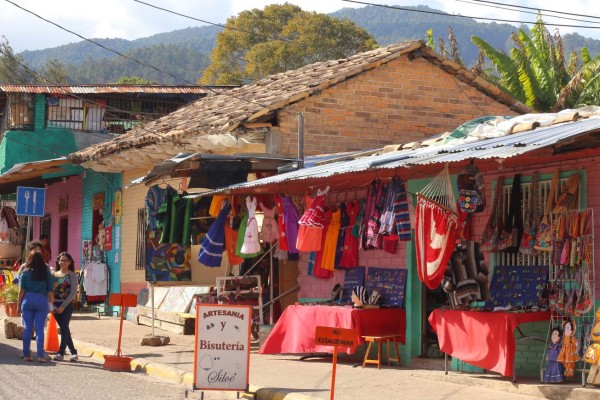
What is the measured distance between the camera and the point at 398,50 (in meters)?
20.1

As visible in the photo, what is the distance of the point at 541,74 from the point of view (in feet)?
93.5

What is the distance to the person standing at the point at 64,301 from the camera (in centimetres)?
1566

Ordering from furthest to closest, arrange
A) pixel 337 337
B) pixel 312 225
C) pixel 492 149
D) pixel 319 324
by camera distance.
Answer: pixel 312 225
pixel 319 324
pixel 492 149
pixel 337 337

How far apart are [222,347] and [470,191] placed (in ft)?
10.7

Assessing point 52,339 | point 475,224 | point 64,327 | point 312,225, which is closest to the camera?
point 475,224

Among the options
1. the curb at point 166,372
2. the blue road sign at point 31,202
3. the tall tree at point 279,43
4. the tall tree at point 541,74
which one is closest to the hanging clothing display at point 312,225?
the curb at point 166,372

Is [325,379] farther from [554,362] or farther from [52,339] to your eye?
[52,339]

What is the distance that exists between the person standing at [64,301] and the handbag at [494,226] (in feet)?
21.2

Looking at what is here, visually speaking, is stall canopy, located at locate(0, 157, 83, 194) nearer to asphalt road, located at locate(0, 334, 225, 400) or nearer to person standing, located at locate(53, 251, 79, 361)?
person standing, located at locate(53, 251, 79, 361)

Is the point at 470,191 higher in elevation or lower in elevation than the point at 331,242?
higher

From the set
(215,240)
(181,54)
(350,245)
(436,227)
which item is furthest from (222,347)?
(181,54)

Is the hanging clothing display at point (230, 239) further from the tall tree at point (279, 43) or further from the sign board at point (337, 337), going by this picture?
the tall tree at point (279, 43)

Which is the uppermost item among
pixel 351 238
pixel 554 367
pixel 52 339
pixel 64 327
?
pixel 351 238

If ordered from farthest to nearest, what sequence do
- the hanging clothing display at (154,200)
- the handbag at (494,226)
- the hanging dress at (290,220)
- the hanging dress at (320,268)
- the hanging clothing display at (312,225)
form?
the hanging clothing display at (154,200)
the hanging dress at (290,220)
the hanging dress at (320,268)
the hanging clothing display at (312,225)
the handbag at (494,226)
